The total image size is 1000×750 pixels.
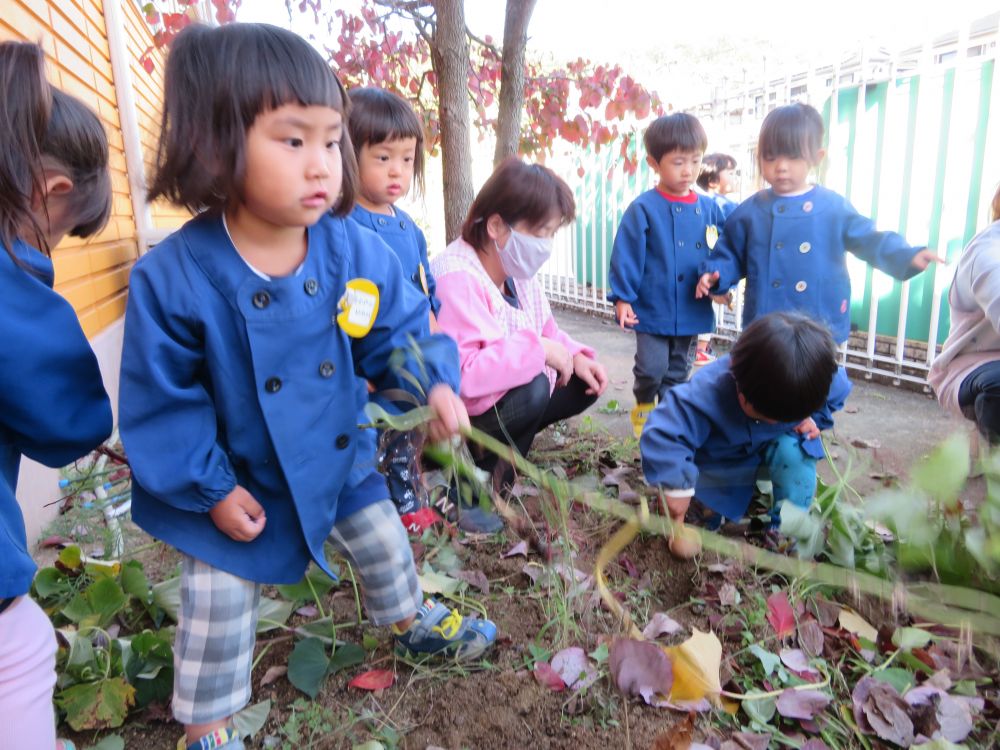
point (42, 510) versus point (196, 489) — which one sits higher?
point (196, 489)

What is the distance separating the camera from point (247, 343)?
1.29 meters

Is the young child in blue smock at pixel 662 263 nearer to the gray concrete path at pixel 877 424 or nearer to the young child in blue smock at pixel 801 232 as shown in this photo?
the young child in blue smock at pixel 801 232

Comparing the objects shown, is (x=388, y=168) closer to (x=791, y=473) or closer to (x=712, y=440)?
(x=712, y=440)

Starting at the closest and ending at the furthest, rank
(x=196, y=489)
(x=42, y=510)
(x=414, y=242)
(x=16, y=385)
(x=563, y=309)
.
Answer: (x=16, y=385)
(x=196, y=489)
(x=42, y=510)
(x=414, y=242)
(x=563, y=309)

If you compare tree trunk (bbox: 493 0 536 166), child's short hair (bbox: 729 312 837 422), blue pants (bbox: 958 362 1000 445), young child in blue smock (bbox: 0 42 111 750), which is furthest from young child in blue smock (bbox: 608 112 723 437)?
young child in blue smock (bbox: 0 42 111 750)

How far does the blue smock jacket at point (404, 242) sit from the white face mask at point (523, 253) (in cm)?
27

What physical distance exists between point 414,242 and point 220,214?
117 centimetres

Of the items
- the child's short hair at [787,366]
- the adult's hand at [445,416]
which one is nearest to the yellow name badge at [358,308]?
the adult's hand at [445,416]

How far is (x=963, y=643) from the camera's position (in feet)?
2.59

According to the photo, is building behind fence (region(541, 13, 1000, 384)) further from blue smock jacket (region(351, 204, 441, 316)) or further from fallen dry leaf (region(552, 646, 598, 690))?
fallen dry leaf (region(552, 646, 598, 690))

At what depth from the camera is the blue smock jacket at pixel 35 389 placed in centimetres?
110

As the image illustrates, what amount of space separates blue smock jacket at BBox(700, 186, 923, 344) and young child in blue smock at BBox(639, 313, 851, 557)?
73cm

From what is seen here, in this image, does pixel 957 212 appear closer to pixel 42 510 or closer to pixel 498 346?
pixel 498 346

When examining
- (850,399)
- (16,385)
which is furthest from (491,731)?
(850,399)
